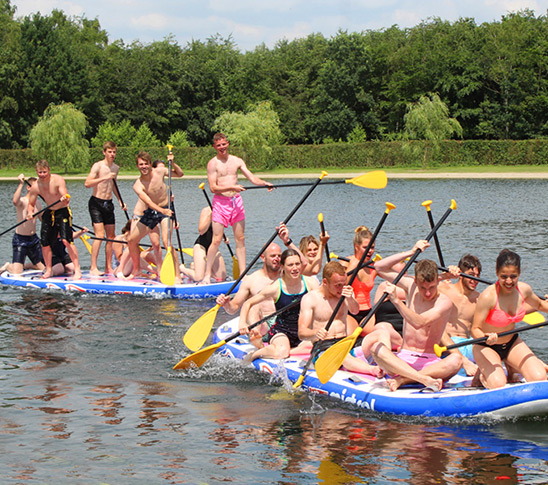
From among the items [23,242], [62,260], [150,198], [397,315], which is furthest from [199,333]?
[23,242]

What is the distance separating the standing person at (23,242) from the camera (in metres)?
13.4

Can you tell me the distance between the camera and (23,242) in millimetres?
13789

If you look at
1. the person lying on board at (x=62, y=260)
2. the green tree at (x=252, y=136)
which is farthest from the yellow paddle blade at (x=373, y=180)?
the green tree at (x=252, y=136)

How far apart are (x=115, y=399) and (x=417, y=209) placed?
19212mm

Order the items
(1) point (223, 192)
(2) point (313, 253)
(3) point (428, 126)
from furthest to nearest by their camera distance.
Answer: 1. (3) point (428, 126)
2. (1) point (223, 192)
3. (2) point (313, 253)

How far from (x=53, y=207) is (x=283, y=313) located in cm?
596

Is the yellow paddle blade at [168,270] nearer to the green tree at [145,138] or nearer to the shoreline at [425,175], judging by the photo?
the shoreline at [425,175]

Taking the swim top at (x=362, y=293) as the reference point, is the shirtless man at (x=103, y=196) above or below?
above

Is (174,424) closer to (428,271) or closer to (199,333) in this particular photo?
(199,333)

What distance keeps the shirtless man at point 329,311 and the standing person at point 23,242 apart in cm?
696

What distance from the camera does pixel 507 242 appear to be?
59.4ft

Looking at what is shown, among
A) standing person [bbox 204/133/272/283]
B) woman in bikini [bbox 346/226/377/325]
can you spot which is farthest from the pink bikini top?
standing person [bbox 204/133/272/283]

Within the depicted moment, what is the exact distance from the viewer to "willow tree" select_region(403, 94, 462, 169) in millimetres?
45094

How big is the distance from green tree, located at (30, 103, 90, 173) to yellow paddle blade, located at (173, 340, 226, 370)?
132 ft
